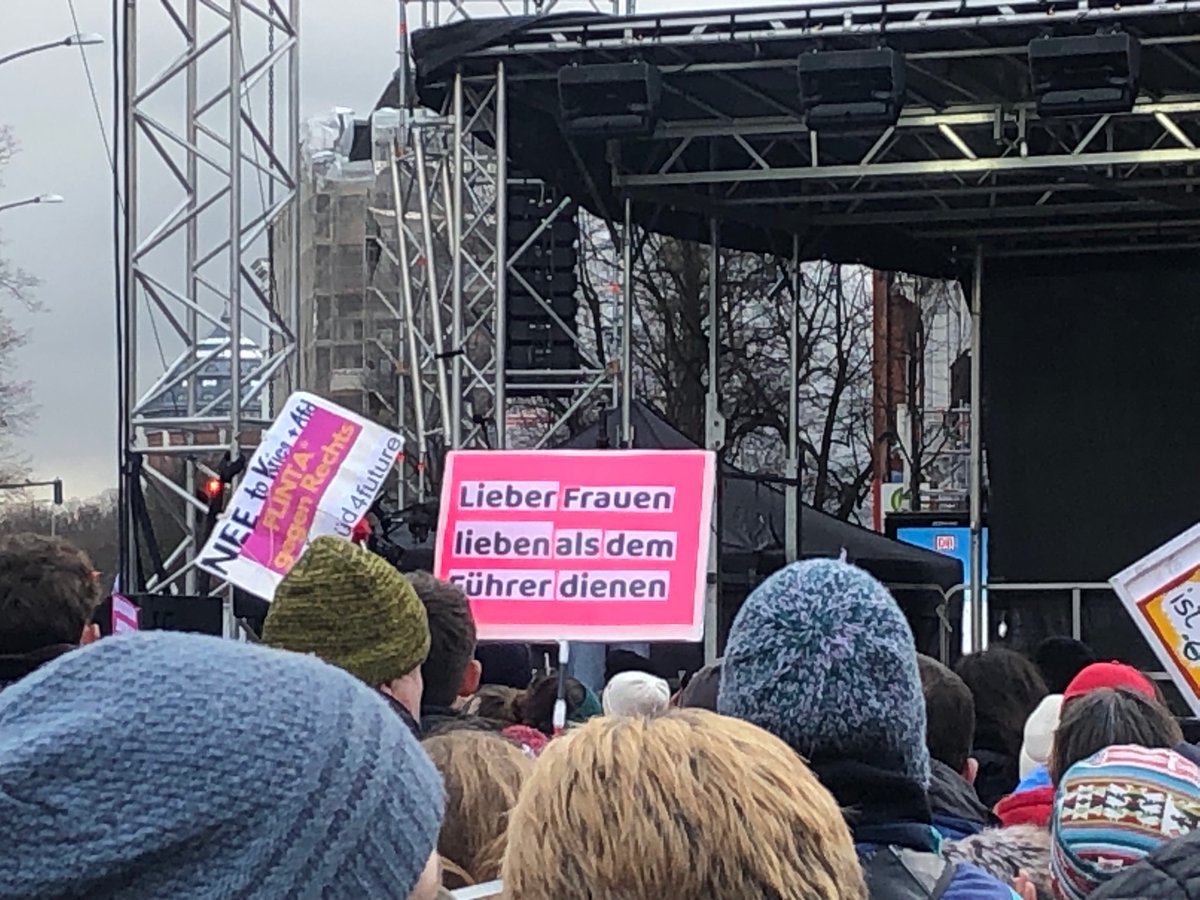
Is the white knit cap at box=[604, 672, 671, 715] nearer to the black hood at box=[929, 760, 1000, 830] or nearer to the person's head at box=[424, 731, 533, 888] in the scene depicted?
the black hood at box=[929, 760, 1000, 830]

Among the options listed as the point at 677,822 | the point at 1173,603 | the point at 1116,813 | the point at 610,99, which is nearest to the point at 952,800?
the point at 1116,813

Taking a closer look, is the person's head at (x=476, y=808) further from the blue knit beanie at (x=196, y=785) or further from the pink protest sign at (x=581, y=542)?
the pink protest sign at (x=581, y=542)

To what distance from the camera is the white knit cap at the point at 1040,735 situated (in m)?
3.98

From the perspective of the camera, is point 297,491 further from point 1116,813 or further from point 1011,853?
point 1116,813

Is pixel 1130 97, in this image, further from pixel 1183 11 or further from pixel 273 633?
pixel 273 633

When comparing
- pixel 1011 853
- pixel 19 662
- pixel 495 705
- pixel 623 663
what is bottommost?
pixel 623 663

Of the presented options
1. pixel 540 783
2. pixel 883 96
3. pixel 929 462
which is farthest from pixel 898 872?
pixel 929 462

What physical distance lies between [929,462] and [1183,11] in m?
18.2

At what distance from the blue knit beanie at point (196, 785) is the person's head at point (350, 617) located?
1.92m

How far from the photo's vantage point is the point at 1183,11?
971 centimetres

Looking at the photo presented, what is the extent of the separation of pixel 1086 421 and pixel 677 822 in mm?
14497

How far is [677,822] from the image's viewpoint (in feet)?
4.56

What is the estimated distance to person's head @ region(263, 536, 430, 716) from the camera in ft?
9.64

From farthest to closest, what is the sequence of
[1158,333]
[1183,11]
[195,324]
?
[1158,333] < [1183,11] < [195,324]
